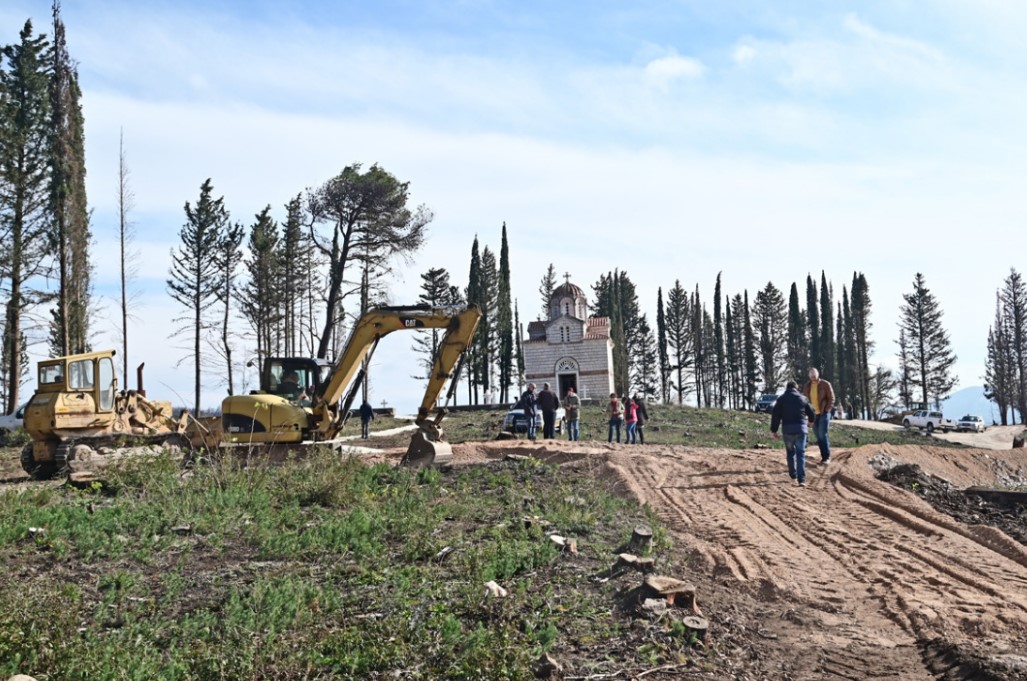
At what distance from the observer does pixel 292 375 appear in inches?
715

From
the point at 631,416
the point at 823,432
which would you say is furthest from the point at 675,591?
the point at 631,416

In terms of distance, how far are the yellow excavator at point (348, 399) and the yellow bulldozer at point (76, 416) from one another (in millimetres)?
2398

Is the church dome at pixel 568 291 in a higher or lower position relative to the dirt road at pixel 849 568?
higher

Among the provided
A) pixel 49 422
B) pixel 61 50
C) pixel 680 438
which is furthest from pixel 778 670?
pixel 61 50

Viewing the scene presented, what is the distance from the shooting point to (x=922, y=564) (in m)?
8.66

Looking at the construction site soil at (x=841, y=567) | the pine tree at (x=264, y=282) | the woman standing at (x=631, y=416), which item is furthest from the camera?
the pine tree at (x=264, y=282)

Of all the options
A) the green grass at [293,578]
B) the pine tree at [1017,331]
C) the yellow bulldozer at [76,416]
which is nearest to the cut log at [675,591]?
the green grass at [293,578]

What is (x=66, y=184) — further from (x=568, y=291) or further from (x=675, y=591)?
(x=568, y=291)

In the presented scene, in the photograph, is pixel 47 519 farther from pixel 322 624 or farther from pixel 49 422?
pixel 49 422

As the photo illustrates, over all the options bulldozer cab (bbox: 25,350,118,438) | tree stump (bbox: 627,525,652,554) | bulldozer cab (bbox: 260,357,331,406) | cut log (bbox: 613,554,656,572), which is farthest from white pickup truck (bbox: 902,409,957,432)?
cut log (bbox: 613,554,656,572)

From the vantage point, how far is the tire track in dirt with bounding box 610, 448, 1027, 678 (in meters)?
6.75

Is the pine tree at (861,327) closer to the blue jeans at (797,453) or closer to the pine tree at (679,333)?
the pine tree at (679,333)

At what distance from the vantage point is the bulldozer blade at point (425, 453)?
48.1 feet

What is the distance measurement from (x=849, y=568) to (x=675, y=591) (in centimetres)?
277
